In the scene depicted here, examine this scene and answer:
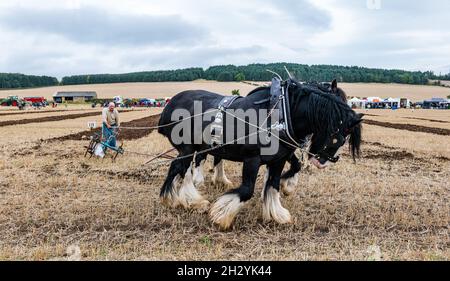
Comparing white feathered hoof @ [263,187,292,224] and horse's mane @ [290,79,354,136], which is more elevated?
horse's mane @ [290,79,354,136]

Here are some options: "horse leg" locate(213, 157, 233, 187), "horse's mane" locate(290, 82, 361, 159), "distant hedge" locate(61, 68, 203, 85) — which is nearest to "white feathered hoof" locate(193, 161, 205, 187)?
"horse leg" locate(213, 157, 233, 187)

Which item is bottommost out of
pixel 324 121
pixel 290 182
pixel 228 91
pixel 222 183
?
pixel 222 183

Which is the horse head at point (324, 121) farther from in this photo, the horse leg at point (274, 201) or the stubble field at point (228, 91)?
the stubble field at point (228, 91)

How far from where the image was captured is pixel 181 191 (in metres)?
7.17

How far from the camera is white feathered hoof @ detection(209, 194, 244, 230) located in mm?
5871

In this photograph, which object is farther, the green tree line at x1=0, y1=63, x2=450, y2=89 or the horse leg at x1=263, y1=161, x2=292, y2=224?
the green tree line at x1=0, y1=63, x2=450, y2=89

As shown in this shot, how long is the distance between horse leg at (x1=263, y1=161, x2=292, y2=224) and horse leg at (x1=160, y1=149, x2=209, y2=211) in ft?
3.88

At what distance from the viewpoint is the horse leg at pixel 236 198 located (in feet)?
19.1

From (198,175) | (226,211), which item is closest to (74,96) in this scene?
(198,175)

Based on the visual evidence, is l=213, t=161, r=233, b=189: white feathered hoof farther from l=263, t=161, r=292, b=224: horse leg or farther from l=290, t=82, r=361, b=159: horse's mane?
l=290, t=82, r=361, b=159: horse's mane

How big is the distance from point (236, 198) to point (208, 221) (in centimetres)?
68

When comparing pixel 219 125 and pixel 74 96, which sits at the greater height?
pixel 74 96

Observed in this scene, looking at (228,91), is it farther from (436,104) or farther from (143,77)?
(143,77)
